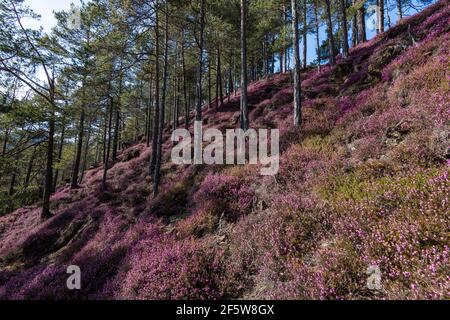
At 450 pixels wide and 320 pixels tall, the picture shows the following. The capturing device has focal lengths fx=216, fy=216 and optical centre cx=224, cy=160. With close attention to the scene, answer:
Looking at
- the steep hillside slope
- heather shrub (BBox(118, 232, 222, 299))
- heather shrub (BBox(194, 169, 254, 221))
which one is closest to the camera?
the steep hillside slope

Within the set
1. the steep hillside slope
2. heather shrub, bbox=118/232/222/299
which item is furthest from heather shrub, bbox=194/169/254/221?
heather shrub, bbox=118/232/222/299

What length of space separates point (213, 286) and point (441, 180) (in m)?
4.90

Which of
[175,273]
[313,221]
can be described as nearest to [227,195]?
[175,273]

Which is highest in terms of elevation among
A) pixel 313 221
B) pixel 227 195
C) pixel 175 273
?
pixel 227 195

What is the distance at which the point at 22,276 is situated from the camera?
30.9 feet

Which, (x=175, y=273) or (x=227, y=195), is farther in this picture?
(x=227, y=195)

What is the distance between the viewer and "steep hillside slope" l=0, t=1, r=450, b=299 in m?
3.54

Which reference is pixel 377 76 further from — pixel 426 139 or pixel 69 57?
pixel 69 57

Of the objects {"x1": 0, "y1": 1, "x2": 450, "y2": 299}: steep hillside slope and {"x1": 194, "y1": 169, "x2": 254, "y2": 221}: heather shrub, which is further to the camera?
{"x1": 194, "y1": 169, "x2": 254, "y2": 221}: heather shrub

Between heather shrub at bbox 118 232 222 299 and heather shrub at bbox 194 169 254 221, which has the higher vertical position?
heather shrub at bbox 194 169 254 221

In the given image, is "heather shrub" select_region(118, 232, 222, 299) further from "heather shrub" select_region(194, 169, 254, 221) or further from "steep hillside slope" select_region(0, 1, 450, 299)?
"heather shrub" select_region(194, 169, 254, 221)

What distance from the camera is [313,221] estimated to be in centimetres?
501

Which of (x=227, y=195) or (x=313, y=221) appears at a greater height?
(x=227, y=195)

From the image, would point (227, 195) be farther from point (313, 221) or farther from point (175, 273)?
point (313, 221)
